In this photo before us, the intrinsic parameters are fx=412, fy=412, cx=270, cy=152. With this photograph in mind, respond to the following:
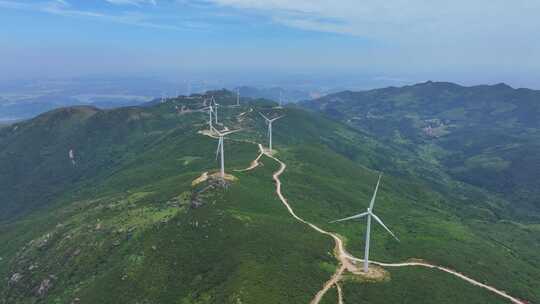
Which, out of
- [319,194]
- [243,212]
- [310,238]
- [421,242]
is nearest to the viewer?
[310,238]

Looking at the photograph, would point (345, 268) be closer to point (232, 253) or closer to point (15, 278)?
point (232, 253)

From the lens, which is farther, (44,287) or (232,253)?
(44,287)

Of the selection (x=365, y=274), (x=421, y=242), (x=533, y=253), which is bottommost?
(x=533, y=253)

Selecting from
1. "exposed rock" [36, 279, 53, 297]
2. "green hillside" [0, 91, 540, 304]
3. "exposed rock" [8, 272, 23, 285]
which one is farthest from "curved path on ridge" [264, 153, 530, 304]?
"exposed rock" [8, 272, 23, 285]

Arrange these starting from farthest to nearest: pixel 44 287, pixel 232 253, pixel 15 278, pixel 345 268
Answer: pixel 15 278
pixel 44 287
pixel 232 253
pixel 345 268

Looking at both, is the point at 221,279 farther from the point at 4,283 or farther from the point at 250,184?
the point at 4,283

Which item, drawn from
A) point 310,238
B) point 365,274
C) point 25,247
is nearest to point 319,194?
point 310,238

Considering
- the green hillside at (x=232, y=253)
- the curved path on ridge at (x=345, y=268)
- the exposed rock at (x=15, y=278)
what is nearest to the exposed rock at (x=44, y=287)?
the green hillside at (x=232, y=253)

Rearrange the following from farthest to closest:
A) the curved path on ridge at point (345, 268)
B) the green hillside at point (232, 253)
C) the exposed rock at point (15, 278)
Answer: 1. the exposed rock at point (15, 278)
2. the green hillside at point (232, 253)
3. the curved path on ridge at point (345, 268)

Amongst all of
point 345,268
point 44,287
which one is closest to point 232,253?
point 345,268

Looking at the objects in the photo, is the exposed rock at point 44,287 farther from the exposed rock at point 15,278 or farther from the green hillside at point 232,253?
the exposed rock at point 15,278

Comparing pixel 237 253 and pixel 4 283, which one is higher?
pixel 237 253
